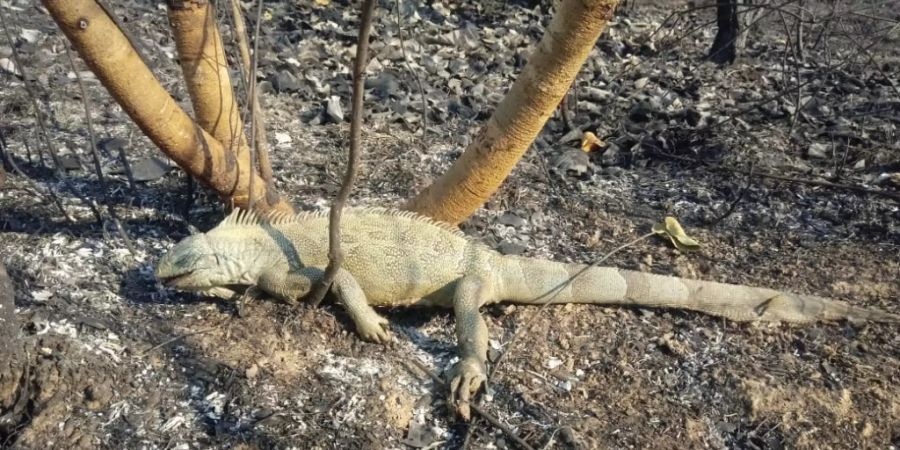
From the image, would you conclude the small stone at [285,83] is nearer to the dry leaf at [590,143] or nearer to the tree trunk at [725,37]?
the dry leaf at [590,143]

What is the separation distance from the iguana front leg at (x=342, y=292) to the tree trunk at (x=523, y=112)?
70 centimetres

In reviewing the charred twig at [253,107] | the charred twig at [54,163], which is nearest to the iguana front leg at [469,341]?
the charred twig at [253,107]

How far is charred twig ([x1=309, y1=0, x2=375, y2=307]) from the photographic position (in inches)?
86.0

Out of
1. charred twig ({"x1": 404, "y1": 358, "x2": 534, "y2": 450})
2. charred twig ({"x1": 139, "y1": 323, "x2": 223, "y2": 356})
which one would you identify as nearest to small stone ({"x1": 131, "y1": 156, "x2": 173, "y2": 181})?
charred twig ({"x1": 139, "y1": 323, "x2": 223, "y2": 356})

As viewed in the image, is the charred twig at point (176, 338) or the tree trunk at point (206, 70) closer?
the charred twig at point (176, 338)

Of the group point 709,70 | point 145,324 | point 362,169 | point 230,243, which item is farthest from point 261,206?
point 709,70

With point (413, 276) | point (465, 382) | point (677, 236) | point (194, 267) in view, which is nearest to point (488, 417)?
point (465, 382)

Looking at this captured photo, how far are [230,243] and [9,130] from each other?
7.71 ft

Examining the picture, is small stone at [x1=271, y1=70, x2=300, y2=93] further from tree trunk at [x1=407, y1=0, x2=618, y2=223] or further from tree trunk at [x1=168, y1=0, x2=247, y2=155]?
tree trunk at [x1=407, y1=0, x2=618, y2=223]

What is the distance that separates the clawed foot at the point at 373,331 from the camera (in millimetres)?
3391

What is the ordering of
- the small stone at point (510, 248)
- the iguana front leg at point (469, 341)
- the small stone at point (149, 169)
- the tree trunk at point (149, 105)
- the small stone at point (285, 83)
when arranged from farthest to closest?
1. the small stone at point (285, 83)
2. the small stone at point (149, 169)
3. the small stone at point (510, 248)
4. the iguana front leg at point (469, 341)
5. the tree trunk at point (149, 105)

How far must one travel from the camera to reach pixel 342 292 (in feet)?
11.3

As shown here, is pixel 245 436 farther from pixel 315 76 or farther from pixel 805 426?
pixel 315 76

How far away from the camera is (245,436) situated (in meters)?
2.85
